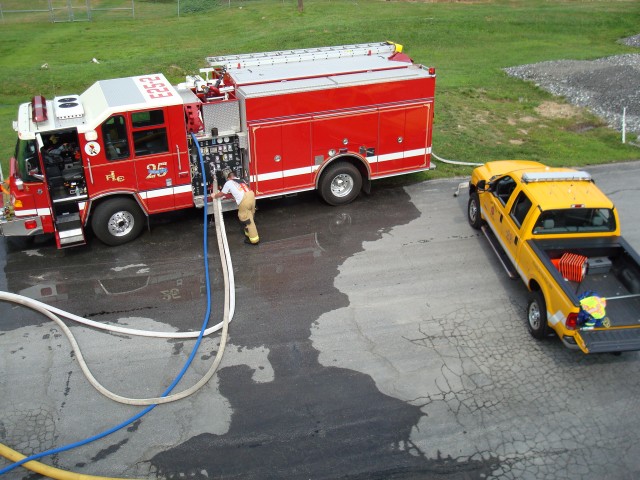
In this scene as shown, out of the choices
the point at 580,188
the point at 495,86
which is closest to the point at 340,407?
the point at 580,188

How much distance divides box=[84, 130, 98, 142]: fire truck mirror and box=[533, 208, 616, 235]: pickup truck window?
25.4 feet

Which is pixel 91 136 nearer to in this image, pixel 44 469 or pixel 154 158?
pixel 154 158

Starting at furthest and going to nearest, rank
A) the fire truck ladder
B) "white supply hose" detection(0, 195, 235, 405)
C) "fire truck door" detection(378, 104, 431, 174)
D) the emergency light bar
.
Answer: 1. the fire truck ladder
2. "fire truck door" detection(378, 104, 431, 174)
3. the emergency light bar
4. "white supply hose" detection(0, 195, 235, 405)

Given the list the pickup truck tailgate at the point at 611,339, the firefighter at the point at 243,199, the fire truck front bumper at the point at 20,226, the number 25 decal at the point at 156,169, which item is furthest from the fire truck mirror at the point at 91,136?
the pickup truck tailgate at the point at 611,339

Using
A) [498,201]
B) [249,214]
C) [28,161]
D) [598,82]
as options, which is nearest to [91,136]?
[28,161]

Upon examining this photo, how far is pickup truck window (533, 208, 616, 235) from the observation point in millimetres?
10070

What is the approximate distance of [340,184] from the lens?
13.9 m

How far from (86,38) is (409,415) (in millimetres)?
28159

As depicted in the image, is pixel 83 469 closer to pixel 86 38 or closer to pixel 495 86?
pixel 495 86

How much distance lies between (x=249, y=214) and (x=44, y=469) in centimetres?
615

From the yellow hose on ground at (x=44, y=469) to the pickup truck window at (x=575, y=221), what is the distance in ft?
23.9

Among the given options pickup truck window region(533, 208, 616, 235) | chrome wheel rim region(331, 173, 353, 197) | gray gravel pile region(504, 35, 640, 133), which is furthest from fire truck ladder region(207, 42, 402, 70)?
gray gravel pile region(504, 35, 640, 133)

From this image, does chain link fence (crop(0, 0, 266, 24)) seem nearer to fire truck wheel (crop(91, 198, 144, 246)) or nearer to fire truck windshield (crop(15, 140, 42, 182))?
fire truck windshield (crop(15, 140, 42, 182))

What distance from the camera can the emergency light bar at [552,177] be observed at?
10.7 metres
